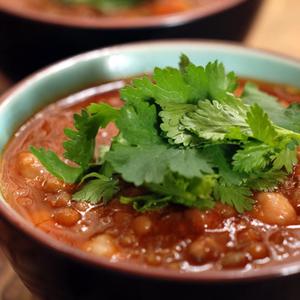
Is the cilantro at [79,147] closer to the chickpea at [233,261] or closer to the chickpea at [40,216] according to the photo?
the chickpea at [40,216]

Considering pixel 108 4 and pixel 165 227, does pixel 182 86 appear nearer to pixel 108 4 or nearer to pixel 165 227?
pixel 165 227

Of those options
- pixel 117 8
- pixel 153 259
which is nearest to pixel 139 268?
pixel 153 259

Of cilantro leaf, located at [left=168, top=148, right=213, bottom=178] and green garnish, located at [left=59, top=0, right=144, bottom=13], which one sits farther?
green garnish, located at [left=59, top=0, right=144, bottom=13]

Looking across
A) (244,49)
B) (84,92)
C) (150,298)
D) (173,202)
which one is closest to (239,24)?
(244,49)

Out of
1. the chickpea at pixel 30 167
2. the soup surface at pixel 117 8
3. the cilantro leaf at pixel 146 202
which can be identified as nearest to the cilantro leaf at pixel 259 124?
the cilantro leaf at pixel 146 202

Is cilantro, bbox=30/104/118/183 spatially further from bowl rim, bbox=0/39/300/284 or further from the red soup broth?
bowl rim, bbox=0/39/300/284

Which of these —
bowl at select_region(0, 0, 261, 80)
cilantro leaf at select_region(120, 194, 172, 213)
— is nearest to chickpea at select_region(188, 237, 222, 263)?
cilantro leaf at select_region(120, 194, 172, 213)
